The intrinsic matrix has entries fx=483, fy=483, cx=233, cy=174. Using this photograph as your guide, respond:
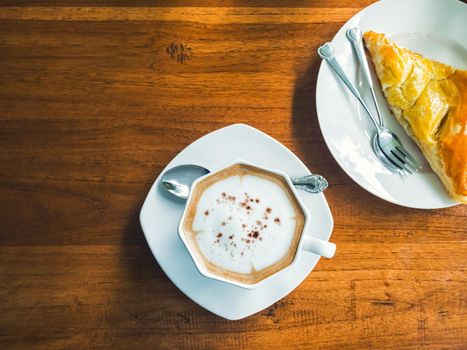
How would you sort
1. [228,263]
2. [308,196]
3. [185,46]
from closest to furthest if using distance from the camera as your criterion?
[228,263] < [308,196] < [185,46]

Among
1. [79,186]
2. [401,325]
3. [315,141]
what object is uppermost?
[315,141]

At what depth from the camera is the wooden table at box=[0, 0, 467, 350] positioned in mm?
941

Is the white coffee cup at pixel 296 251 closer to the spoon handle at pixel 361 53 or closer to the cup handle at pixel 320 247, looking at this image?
the cup handle at pixel 320 247

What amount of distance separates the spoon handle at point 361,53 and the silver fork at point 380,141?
0.10 ft

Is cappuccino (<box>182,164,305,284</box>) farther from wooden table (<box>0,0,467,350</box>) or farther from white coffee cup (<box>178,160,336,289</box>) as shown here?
wooden table (<box>0,0,467,350</box>)

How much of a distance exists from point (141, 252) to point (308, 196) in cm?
35

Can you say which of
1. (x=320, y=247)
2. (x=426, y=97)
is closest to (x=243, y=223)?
(x=320, y=247)

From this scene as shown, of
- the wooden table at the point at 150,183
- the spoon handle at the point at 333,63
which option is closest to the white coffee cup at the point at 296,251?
the wooden table at the point at 150,183

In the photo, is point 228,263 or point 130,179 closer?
point 228,263

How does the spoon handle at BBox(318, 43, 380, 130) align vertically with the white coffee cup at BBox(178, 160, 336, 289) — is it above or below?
above

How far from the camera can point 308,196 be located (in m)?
0.92

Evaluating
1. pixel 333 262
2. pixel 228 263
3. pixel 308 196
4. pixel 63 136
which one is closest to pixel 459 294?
pixel 333 262

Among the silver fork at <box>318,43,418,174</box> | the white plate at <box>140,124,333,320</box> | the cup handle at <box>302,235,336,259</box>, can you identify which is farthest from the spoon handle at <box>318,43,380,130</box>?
the cup handle at <box>302,235,336,259</box>

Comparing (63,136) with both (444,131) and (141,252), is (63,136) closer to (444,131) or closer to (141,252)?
(141,252)
